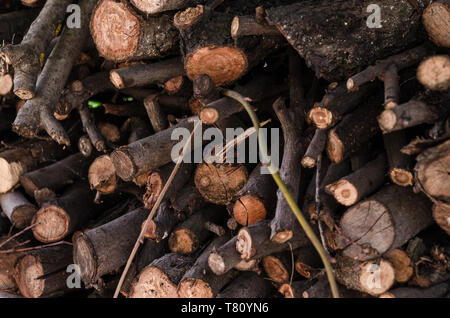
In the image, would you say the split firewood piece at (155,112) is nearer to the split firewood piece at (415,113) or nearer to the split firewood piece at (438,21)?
the split firewood piece at (415,113)

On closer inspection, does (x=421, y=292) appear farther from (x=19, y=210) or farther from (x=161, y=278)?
(x=19, y=210)

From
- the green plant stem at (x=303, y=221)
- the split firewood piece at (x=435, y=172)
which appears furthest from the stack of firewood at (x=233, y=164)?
the green plant stem at (x=303, y=221)

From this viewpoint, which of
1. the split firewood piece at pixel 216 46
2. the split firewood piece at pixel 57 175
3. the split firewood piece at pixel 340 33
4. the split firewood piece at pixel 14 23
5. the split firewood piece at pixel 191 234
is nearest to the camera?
the split firewood piece at pixel 340 33

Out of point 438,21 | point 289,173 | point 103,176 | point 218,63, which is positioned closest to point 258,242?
point 289,173

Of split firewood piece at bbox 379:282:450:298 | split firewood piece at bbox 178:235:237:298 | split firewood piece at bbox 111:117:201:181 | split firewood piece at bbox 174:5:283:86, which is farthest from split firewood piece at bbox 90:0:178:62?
split firewood piece at bbox 379:282:450:298

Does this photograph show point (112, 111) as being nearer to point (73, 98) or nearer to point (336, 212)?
point (73, 98)

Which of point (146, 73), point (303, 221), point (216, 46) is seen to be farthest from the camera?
point (146, 73)
